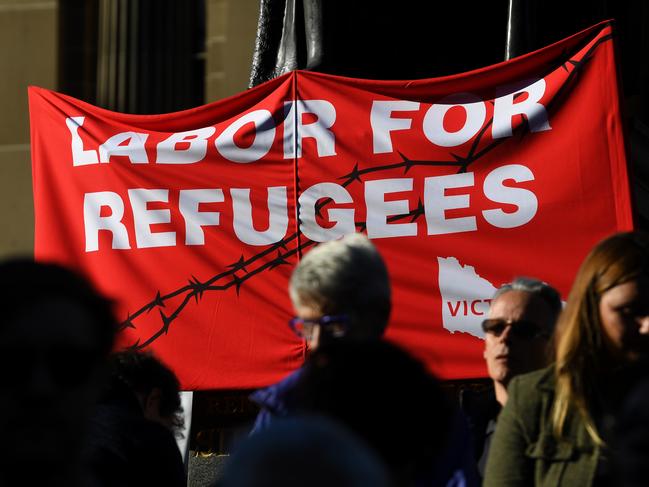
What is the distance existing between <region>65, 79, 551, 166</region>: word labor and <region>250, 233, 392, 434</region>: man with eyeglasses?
8.27 ft

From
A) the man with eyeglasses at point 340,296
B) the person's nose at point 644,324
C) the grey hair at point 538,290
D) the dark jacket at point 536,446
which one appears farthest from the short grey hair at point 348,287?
the grey hair at point 538,290

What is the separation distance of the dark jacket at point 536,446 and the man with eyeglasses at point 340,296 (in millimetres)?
354

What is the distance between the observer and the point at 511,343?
157 inches

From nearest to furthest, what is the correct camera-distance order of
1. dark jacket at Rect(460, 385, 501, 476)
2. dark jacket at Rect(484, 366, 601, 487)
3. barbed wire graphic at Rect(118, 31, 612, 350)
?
dark jacket at Rect(484, 366, 601, 487) → dark jacket at Rect(460, 385, 501, 476) → barbed wire graphic at Rect(118, 31, 612, 350)

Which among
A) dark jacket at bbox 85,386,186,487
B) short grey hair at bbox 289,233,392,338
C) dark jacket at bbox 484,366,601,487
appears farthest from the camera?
dark jacket at bbox 85,386,186,487

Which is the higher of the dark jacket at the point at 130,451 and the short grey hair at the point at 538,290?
the short grey hair at the point at 538,290

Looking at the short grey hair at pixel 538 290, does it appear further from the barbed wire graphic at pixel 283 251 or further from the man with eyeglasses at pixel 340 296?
the barbed wire graphic at pixel 283 251

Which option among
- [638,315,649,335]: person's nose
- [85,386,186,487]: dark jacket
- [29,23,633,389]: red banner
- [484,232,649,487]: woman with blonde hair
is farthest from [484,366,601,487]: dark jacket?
[29,23,633,389]: red banner

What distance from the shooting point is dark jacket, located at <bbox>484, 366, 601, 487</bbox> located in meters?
2.97

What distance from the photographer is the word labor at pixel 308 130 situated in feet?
18.3

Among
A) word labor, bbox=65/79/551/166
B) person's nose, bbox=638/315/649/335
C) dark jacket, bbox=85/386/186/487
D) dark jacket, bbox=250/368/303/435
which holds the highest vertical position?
word labor, bbox=65/79/551/166

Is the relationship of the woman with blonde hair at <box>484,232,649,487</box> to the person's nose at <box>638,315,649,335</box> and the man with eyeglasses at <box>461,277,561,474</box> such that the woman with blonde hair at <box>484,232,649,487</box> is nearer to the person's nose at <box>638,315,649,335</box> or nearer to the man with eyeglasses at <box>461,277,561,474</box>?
the person's nose at <box>638,315,649,335</box>

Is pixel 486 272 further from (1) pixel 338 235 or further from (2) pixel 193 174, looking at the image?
(2) pixel 193 174

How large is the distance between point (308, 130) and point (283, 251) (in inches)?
20.3
